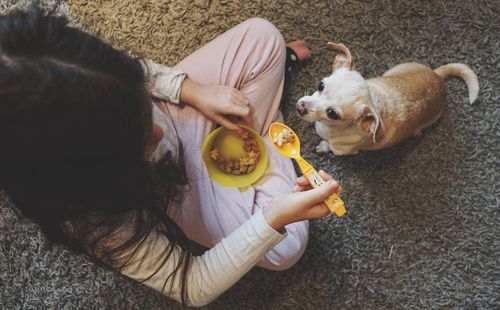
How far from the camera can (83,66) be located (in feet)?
2.13

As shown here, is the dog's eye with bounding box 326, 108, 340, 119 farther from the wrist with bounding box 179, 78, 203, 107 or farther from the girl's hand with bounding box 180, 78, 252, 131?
the wrist with bounding box 179, 78, 203, 107

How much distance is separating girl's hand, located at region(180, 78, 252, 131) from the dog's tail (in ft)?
1.82

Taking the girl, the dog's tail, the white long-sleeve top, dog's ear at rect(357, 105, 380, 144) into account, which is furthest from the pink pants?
the dog's tail

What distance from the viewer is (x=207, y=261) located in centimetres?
98

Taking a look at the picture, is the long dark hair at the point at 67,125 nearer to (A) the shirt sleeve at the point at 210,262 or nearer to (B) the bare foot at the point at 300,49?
(A) the shirt sleeve at the point at 210,262

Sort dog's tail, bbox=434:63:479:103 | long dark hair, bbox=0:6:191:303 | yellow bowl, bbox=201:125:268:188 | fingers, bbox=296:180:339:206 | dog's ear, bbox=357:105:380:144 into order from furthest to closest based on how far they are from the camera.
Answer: dog's tail, bbox=434:63:479:103 → yellow bowl, bbox=201:125:268:188 → dog's ear, bbox=357:105:380:144 → fingers, bbox=296:180:339:206 → long dark hair, bbox=0:6:191:303

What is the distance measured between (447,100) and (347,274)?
1.80 feet

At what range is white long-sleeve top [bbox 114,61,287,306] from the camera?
0.94 metres

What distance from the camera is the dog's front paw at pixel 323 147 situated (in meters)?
1.25

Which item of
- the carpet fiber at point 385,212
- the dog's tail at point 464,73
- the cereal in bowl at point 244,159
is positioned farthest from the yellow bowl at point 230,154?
the dog's tail at point 464,73

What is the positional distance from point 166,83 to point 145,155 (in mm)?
300

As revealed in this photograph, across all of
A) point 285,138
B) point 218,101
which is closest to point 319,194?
point 285,138

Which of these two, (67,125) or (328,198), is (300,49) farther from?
(67,125)

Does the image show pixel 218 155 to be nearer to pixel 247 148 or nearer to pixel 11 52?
pixel 247 148
